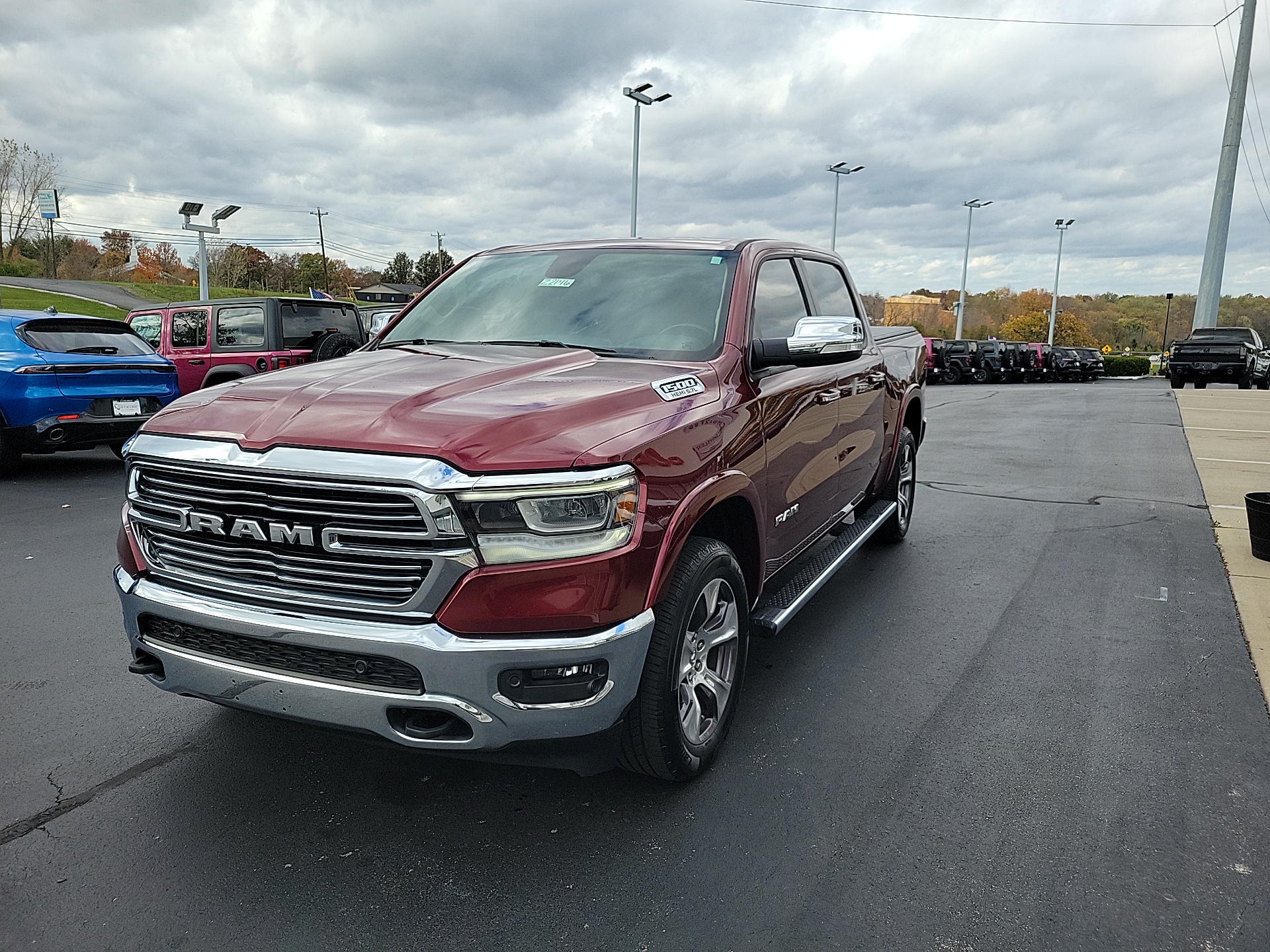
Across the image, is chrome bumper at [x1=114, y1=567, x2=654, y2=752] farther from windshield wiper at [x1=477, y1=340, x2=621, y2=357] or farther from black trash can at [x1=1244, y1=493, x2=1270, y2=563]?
black trash can at [x1=1244, y1=493, x2=1270, y2=563]

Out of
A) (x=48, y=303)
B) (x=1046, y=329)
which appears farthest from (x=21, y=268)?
(x=1046, y=329)

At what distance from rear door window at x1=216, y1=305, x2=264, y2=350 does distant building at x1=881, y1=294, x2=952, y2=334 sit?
312 ft

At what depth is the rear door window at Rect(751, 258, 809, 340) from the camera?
3889 millimetres

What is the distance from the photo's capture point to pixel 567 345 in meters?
3.66

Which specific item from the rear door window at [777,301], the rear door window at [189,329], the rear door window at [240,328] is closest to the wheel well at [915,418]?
the rear door window at [777,301]

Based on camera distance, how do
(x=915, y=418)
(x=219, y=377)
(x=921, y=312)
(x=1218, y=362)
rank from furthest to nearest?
(x=921, y=312) < (x=1218, y=362) < (x=219, y=377) < (x=915, y=418)

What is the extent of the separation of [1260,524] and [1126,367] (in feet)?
194

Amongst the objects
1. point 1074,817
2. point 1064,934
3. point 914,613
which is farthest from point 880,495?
point 1064,934

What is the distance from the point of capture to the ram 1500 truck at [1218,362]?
2758 centimetres

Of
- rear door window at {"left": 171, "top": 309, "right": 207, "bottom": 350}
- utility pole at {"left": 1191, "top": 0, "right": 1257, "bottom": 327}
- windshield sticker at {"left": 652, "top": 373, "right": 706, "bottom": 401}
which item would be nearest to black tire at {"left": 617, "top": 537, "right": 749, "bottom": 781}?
windshield sticker at {"left": 652, "top": 373, "right": 706, "bottom": 401}

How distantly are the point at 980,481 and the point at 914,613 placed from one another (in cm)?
503

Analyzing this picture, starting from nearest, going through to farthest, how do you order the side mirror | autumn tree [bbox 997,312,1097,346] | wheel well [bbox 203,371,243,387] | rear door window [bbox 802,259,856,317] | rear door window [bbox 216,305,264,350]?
the side mirror < rear door window [bbox 802,259,856,317] < wheel well [bbox 203,371,243,387] < rear door window [bbox 216,305,264,350] < autumn tree [bbox 997,312,1097,346]

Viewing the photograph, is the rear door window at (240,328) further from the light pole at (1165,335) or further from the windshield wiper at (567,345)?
the light pole at (1165,335)

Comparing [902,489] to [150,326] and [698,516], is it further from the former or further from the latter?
[150,326]
